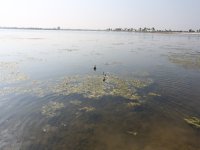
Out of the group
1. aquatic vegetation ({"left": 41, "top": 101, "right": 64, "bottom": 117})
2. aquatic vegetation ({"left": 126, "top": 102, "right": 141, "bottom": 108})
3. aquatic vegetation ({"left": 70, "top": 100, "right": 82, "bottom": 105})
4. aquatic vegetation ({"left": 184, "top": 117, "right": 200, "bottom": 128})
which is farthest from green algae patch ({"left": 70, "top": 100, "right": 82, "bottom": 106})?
aquatic vegetation ({"left": 184, "top": 117, "right": 200, "bottom": 128})

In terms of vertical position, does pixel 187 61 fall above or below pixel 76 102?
above

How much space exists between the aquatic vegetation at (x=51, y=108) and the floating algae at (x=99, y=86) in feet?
7.25

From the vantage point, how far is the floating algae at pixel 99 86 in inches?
637

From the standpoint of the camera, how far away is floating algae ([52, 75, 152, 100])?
53.1 ft

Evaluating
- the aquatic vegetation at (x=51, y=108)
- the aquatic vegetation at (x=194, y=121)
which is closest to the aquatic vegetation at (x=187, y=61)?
the aquatic vegetation at (x=194, y=121)

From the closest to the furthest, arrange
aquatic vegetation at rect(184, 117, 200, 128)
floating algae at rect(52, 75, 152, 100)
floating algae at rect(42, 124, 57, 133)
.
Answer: floating algae at rect(42, 124, 57, 133) < aquatic vegetation at rect(184, 117, 200, 128) < floating algae at rect(52, 75, 152, 100)

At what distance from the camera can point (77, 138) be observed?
9945mm

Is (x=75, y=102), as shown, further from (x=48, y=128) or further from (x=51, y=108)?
(x=48, y=128)

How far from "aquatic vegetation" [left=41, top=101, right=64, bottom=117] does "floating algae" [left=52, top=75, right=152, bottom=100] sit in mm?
2208

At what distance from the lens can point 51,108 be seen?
1327 centimetres

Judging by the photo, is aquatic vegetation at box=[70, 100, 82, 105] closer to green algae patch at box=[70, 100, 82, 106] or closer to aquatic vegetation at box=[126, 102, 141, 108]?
green algae patch at box=[70, 100, 82, 106]

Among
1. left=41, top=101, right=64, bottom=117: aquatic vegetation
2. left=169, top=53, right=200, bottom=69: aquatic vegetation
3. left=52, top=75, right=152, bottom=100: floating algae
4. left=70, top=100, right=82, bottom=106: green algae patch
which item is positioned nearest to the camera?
left=41, top=101, right=64, bottom=117: aquatic vegetation

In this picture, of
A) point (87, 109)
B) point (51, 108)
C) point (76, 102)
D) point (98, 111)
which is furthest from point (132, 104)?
point (51, 108)

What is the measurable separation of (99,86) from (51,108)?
5738 mm
